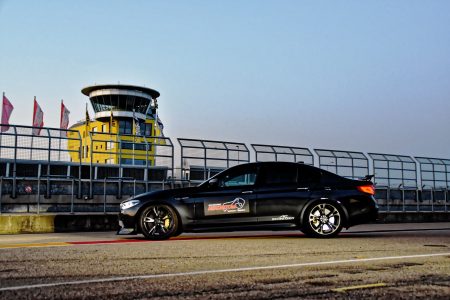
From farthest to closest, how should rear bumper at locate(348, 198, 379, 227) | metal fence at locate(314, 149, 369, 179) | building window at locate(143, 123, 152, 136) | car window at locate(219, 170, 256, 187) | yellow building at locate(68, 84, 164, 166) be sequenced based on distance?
building window at locate(143, 123, 152, 136) < yellow building at locate(68, 84, 164, 166) < metal fence at locate(314, 149, 369, 179) < rear bumper at locate(348, 198, 379, 227) < car window at locate(219, 170, 256, 187)

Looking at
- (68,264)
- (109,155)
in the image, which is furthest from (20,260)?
(109,155)

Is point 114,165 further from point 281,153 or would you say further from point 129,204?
point 129,204

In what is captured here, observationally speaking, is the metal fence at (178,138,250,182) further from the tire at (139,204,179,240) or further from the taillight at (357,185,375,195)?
the taillight at (357,185,375,195)

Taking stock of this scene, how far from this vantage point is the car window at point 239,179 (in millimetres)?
10156

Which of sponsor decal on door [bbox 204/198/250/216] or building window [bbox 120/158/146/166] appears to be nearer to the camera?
sponsor decal on door [bbox 204/198/250/216]

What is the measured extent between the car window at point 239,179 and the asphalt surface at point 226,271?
6.05 feet

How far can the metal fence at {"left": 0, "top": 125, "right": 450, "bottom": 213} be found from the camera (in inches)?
629

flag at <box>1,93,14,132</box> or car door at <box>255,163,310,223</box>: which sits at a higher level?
flag at <box>1,93,14,132</box>

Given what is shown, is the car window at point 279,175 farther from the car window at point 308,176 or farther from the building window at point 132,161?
the building window at point 132,161

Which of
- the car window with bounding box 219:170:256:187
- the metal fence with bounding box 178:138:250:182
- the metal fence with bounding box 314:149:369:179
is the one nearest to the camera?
the car window with bounding box 219:170:256:187

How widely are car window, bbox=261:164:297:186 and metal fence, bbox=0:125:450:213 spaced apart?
22.0 ft

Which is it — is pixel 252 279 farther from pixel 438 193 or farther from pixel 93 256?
pixel 438 193

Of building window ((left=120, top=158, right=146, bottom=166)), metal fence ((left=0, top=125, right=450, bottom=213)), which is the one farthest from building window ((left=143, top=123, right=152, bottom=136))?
building window ((left=120, top=158, right=146, bottom=166))

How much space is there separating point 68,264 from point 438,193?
1978 centimetres
